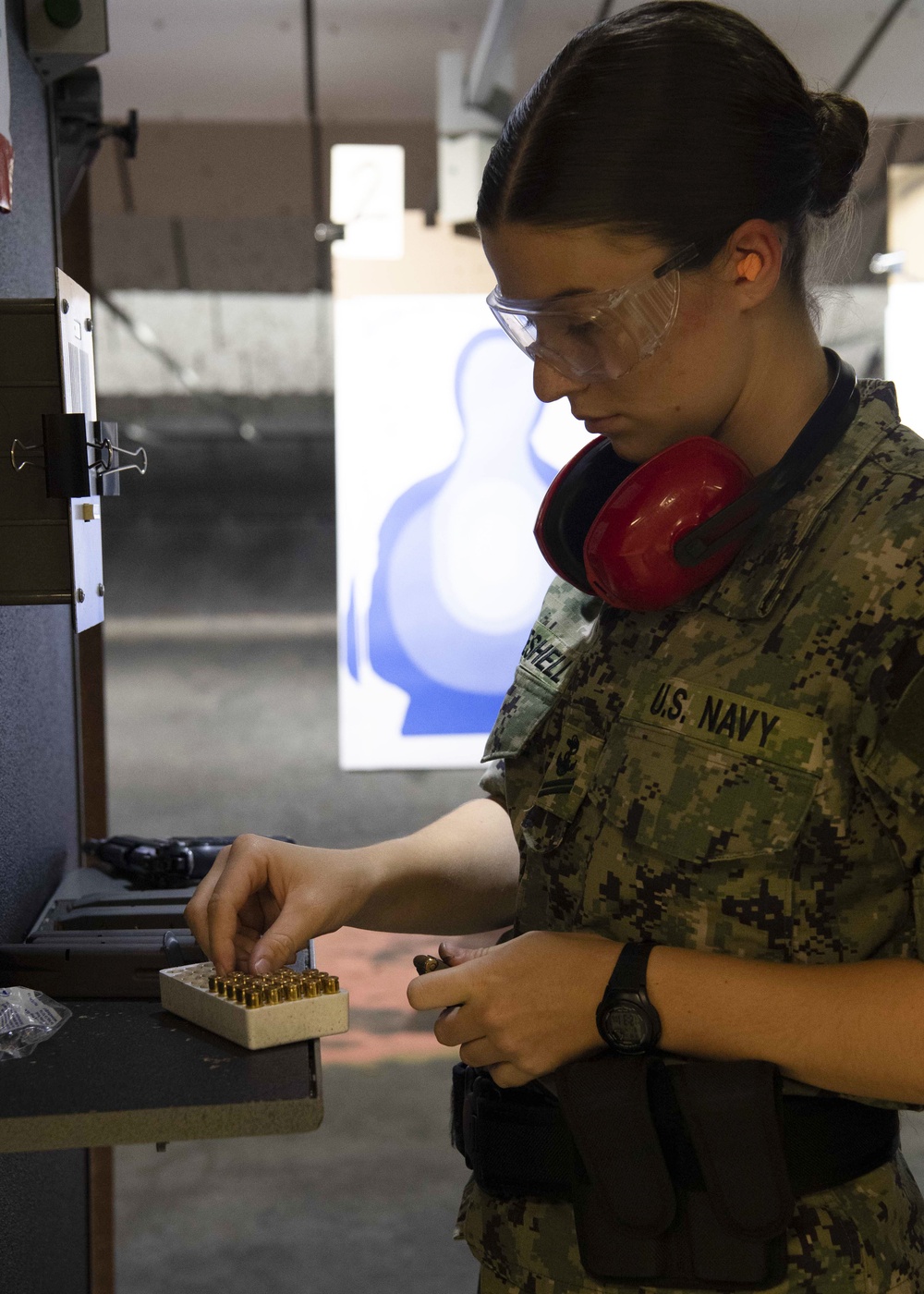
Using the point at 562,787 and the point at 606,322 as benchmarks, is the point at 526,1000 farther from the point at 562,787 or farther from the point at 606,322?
the point at 606,322

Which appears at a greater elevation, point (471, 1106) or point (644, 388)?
point (644, 388)

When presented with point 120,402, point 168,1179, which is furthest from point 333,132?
point 120,402

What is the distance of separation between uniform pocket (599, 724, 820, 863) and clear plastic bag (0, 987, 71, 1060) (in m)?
0.44

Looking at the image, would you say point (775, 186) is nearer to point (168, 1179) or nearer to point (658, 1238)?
point (658, 1238)

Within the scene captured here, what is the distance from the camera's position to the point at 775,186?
0.79 m

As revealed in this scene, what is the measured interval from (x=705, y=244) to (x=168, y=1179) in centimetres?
235

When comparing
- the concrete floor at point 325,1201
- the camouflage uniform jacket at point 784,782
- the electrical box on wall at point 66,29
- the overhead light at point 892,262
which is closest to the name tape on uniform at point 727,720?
the camouflage uniform jacket at point 784,782

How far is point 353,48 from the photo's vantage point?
307cm

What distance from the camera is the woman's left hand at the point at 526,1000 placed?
770mm

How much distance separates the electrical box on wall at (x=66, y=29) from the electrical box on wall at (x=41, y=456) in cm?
55

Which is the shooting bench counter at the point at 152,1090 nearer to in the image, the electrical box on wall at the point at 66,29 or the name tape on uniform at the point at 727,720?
the name tape on uniform at the point at 727,720

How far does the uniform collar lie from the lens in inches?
30.7

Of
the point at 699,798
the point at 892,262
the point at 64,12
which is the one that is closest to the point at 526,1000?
the point at 699,798

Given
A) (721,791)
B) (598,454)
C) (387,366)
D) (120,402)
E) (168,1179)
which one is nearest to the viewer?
(721,791)
